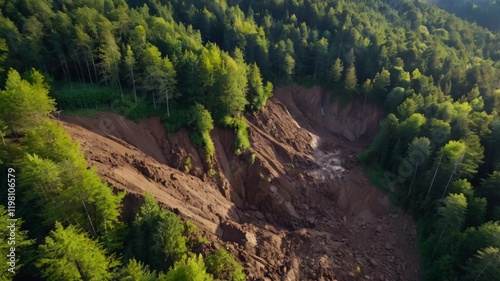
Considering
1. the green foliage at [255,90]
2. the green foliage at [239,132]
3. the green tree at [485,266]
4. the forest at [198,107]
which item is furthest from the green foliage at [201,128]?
the green tree at [485,266]

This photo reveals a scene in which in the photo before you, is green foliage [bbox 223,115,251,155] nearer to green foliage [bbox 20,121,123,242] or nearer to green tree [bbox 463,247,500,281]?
green foliage [bbox 20,121,123,242]

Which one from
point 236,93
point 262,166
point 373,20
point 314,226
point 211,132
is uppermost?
point 373,20

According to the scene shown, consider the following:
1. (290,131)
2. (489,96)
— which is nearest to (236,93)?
(290,131)

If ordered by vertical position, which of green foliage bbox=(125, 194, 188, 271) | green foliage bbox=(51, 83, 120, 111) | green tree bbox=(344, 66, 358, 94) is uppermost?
green tree bbox=(344, 66, 358, 94)

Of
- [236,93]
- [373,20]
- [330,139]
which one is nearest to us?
[236,93]

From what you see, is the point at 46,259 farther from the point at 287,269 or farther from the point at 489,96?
the point at 489,96

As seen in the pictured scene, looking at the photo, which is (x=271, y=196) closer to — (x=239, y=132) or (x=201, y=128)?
A: (x=239, y=132)

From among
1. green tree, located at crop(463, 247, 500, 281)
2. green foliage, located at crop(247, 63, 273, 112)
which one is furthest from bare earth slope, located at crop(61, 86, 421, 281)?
green tree, located at crop(463, 247, 500, 281)
